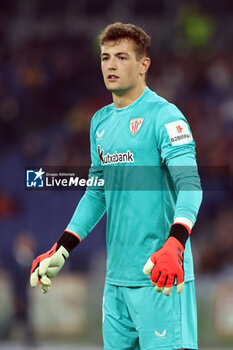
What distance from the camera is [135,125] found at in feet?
10.7

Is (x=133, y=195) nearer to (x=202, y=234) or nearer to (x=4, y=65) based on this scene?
(x=202, y=234)

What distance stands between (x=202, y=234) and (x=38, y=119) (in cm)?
439

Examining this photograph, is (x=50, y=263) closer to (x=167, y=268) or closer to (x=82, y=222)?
(x=82, y=222)

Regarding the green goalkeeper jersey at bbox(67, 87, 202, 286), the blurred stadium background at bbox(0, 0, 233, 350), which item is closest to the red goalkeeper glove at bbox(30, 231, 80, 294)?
the green goalkeeper jersey at bbox(67, 87, 202, 286)

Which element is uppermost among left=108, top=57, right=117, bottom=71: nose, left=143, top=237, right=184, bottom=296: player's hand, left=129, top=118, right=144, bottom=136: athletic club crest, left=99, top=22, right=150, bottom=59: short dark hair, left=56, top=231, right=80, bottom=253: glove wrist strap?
left=99, top=22, right=150, bottom=59: short dark hair

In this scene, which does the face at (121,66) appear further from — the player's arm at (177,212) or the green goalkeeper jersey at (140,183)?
the player's arm at (177,212)

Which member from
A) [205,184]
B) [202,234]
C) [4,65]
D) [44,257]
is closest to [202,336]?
[202,234]

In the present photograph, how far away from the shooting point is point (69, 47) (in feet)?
46.3

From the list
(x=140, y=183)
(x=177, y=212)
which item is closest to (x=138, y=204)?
(x=140, y=183)

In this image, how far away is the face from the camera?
3293mm

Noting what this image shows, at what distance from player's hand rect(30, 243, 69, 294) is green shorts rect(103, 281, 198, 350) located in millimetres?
332

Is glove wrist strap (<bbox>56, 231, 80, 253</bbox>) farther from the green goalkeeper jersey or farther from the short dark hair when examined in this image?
the short dark hair

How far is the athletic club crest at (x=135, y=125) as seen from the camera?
325 centimetres

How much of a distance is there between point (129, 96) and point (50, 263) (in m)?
0.92
